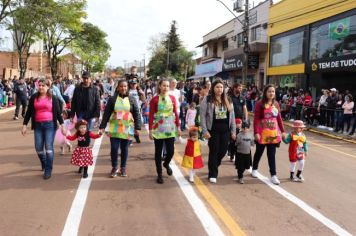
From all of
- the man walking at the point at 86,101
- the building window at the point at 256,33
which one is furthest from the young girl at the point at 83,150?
the building window at the point at 256,33

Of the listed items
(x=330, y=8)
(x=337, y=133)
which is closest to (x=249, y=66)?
(x=330, y=8)

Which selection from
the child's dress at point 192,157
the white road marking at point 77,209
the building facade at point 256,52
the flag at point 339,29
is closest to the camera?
the white road marking at point 77,209

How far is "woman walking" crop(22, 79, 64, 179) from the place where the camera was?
754 centimetres

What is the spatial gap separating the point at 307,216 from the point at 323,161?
5.10 metres

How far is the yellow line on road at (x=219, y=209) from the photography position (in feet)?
16.9

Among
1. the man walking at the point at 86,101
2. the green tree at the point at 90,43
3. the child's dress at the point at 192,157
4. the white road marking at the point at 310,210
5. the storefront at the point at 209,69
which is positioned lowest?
the white road marking at the point at 310,210

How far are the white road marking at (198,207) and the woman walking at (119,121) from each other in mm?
1061

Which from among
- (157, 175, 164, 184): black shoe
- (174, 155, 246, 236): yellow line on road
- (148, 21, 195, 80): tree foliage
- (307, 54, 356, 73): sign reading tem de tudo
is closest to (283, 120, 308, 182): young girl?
(174, 155, 246, 236): yellow line on road

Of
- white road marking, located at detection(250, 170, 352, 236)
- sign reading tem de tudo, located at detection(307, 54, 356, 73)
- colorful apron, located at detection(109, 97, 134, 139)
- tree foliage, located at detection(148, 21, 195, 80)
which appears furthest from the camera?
tree foliage, located at detection(148, 21, 195, 80)

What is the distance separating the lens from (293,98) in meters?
22.7

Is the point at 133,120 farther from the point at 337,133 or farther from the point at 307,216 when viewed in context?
the point at 337,133

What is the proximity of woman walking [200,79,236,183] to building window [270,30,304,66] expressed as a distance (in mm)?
21975

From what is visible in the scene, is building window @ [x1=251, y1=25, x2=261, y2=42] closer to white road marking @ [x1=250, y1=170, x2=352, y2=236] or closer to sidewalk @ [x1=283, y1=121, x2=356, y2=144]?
sidewalk @ [x1=283, y1=121, x2=356, y2=144]

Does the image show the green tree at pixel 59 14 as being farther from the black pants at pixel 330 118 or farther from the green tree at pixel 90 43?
the black pants at pixel 330 118
